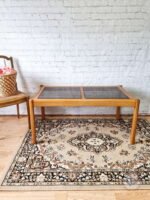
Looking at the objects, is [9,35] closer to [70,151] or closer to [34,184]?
[70,151]

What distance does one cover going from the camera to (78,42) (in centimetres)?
231

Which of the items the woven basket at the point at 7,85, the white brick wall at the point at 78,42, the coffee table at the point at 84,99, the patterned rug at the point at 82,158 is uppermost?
the white brick wall at the point at 78,42

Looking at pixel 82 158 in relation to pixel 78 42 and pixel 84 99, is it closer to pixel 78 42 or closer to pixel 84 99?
pixel 84 99

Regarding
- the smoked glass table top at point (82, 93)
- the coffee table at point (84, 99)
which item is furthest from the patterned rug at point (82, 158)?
the smoked glass table top at point (82, 93)

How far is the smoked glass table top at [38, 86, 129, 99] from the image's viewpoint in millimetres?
1898

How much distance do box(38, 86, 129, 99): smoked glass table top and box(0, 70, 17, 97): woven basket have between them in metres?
0.33

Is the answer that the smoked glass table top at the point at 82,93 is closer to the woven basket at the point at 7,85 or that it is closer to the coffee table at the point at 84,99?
the coffee table at the point at 84,99

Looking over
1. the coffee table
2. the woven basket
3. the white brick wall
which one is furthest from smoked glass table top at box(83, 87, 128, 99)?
the woven basket

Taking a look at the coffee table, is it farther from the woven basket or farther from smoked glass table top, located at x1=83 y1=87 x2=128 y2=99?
the woven basket

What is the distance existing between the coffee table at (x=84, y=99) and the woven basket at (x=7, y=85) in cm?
33

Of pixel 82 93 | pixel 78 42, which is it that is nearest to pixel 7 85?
pixel 82 93

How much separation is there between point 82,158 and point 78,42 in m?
1.36

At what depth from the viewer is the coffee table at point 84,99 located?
179 cm

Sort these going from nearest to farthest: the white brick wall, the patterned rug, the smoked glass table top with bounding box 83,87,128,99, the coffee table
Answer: the patterned rug → the coffee table → the smoked glass table top with bounding box 83,87,128,99 → the white brick wall
